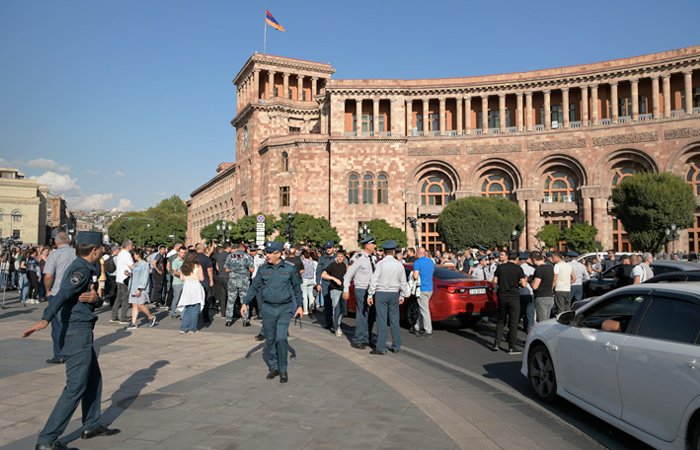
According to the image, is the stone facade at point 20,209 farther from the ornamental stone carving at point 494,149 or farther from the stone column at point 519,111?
the stone column at point 519,111

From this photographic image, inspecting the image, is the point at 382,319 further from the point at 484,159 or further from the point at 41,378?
the point at 484,159

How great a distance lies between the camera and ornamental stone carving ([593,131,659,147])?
42200 millimetres

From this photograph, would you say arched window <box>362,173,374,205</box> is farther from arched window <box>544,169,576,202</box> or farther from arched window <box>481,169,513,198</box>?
arched window <box>544,169,576,202</box>

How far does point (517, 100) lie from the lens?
156 feet

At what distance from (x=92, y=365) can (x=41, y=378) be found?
2.85 metres

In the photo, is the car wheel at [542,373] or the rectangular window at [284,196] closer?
the car wheel at [542,373]

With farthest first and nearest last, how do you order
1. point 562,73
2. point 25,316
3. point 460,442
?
point 562,73 < point 25,316 < point 460,442

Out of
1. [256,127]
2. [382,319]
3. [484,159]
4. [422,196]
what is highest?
[256,127]

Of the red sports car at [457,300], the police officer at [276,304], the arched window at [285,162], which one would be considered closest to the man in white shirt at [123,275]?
the police officer at [276,304]

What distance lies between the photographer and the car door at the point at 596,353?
16.6 ft

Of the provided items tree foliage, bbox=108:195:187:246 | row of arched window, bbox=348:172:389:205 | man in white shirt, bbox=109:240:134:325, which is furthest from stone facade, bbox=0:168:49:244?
man in white shirt, bbox=109:240:134:325

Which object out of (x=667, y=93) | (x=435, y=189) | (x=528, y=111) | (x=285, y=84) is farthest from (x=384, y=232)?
(x=667, y=93)

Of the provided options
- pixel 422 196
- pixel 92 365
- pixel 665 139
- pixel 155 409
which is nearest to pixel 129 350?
pixel 155 409

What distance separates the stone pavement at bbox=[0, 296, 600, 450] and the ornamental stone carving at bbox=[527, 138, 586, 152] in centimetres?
4094
